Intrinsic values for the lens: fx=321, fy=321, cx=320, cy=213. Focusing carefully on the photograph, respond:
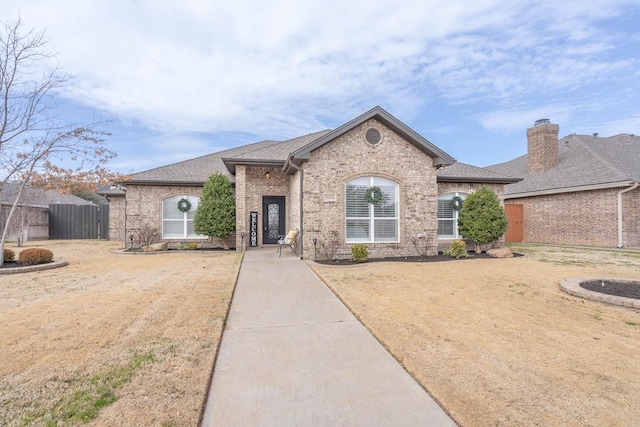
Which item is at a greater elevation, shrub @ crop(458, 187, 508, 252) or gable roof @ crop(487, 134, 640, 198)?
gable roof @ crop(487, 134, 640, 198)

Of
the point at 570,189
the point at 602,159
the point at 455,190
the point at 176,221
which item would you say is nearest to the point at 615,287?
the point at 455,190

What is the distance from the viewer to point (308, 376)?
119 inches

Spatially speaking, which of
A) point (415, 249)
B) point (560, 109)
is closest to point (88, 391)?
point (415, 249)

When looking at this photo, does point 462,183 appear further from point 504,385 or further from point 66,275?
point 66,275

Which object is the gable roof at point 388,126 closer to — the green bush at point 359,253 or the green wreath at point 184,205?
the green bush at point 359,253

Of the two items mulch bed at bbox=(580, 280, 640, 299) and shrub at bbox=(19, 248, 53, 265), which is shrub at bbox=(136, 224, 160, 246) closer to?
shrub at bbox=(19, 248, 53, 265)

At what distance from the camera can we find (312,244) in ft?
34.6

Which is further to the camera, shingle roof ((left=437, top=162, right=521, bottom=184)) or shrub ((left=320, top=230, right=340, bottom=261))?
shingle roof ((left=437, top=162, right=521, bottom=184))

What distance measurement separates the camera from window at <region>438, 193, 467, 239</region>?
530 inches

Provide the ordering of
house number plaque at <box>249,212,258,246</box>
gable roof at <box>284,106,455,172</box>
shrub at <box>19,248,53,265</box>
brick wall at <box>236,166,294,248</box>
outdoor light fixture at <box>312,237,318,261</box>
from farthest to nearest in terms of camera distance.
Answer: house number plaque at <box>249,212,258,246</box>
brick wall at <box>236,166,294,248</box>
outdoor light fixture at <box>312,237,318,261</box>
gable roof at <box>284,106,455,172</box>
shrub at <box>19,248,53,265</box>

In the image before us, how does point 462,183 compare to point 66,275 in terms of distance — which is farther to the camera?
point 462,183

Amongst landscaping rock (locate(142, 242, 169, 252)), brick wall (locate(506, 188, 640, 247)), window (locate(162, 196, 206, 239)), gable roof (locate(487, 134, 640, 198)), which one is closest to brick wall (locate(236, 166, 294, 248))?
window (locate(162, 196, 206, 239))

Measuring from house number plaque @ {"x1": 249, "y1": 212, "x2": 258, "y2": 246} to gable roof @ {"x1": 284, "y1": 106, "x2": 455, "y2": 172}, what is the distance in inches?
149

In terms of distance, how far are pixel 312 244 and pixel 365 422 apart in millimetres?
8249
